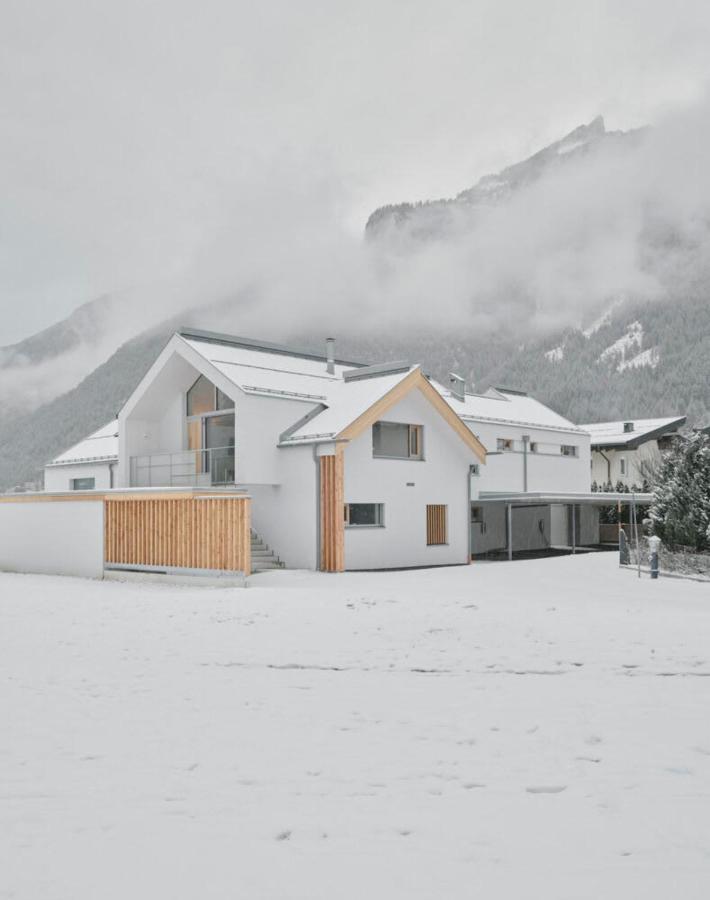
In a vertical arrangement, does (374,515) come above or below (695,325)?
below

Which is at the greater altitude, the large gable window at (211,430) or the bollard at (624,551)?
the large gable window at (211,430)

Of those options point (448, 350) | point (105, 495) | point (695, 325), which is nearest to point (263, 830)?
point (105, 495)

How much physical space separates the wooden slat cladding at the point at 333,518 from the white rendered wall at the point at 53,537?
220 inches

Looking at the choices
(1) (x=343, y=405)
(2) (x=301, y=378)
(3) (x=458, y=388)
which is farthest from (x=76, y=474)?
(3) (x=458, y=388)

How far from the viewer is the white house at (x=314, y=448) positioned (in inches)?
866

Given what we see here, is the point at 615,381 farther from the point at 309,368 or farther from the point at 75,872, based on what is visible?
the point at 75,872

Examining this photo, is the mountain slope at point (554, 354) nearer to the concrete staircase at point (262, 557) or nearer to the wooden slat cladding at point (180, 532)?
the concrete staircase at point (262, 557)

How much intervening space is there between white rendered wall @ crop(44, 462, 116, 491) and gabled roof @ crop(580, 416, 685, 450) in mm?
23687

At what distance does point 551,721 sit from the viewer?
6215mm

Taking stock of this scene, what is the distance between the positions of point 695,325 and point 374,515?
387 ft

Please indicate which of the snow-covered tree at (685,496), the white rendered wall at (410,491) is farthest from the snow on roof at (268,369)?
the snow-covered tree at (685,496)

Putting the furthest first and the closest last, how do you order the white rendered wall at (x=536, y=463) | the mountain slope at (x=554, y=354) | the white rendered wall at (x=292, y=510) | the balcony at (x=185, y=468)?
the mountain slope at (x=554, y=354) < the white rendered wall at (x=536, y=463) < the balcony at (x=185, y=468) < the white rendered wall at (x=292, y=510)

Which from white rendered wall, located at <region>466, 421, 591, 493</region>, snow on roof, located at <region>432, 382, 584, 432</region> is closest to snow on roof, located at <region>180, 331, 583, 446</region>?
snow on roof, located at <region>432, 382, 584, 432</region>

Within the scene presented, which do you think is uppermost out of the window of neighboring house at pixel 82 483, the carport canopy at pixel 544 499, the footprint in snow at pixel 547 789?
the window of neighboring house at pixel 82 483
